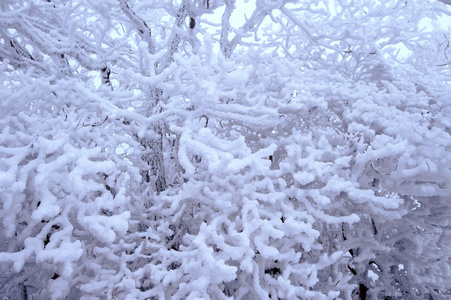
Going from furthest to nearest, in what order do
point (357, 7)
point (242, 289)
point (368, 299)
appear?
point (357, 7)
point (368, 299)
point (242, 289)

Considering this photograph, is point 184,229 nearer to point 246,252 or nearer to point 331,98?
point 246,252

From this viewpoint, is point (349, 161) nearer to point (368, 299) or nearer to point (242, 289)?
point (242, 289)

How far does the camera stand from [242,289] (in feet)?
9.34

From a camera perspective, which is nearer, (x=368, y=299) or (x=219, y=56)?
(x=219, y=56)

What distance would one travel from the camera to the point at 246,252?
8.00 ft

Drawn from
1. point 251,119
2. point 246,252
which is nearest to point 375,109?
point 251,119

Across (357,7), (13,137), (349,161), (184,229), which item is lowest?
(184,229)

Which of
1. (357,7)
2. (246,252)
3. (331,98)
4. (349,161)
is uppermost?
(357,7)

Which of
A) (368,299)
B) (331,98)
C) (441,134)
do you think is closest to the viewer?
(441,134)

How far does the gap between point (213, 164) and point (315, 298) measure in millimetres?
1635

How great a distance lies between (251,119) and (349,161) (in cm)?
105

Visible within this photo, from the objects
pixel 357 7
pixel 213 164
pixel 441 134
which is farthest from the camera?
pixel 357 7

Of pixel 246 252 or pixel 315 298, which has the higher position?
pixel 246 252

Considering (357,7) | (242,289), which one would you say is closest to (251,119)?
(242,289)
